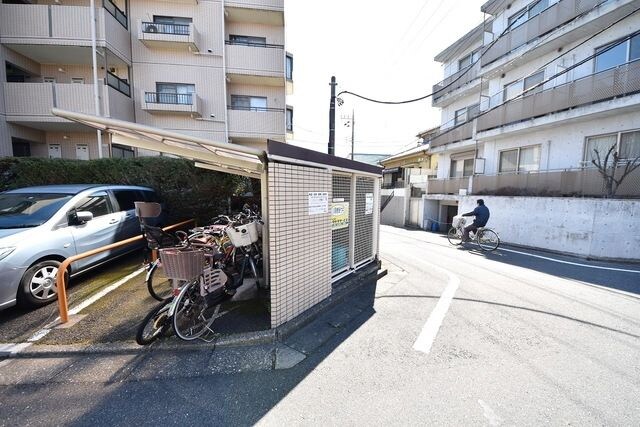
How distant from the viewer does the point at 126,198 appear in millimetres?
5836

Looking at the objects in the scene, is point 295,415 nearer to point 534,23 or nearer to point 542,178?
point 542,178

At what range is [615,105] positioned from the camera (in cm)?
795

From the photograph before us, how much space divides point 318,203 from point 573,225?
29.6ft

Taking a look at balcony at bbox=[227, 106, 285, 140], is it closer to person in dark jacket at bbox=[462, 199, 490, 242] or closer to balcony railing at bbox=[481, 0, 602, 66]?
person in dark jacket at bbox=[462, 199, 490, 242]

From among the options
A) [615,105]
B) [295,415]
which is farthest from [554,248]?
[295,415]

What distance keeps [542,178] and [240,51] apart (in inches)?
528

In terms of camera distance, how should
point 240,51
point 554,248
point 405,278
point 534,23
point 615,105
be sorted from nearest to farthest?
point 405,278 → point 615,105 → point 554,248 → point 534,23 → point 240,51

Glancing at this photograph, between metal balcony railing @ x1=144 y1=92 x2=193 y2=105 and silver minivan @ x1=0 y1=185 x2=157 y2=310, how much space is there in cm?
744

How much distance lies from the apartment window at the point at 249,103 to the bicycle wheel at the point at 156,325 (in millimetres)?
11645

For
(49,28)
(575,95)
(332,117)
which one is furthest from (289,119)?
(575,95)

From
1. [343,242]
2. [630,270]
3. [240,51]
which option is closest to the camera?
[343,242]

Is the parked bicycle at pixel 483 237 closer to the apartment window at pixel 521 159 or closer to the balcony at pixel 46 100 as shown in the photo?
the apartment window at pixel 521 159

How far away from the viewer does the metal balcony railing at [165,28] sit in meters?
10.7

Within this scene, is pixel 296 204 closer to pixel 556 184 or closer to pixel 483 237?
pixel 483 237
